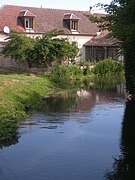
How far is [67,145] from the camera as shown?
43.3 ft

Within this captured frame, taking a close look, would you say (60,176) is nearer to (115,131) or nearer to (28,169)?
(28,169)

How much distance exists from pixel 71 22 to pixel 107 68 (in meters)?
12.1

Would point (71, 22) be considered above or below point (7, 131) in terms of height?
above

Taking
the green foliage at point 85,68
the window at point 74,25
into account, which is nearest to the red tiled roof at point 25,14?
the window at point 74,25

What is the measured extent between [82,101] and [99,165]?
11.8 metres

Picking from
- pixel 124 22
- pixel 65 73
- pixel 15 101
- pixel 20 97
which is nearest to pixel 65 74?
pixel 65 73

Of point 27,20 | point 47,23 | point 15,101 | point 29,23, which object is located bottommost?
point 15,101

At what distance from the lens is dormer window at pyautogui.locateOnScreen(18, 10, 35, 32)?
45.6 metres

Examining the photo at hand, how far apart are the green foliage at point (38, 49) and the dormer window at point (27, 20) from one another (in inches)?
406

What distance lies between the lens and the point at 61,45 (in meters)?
34.9

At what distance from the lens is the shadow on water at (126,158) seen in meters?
10.4

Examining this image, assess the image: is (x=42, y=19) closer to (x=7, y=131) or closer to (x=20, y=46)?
(x=20, y=46)

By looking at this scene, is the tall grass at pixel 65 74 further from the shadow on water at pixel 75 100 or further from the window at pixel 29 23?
the window at pixel 29 23

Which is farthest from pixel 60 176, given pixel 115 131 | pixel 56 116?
pixel 56 116
